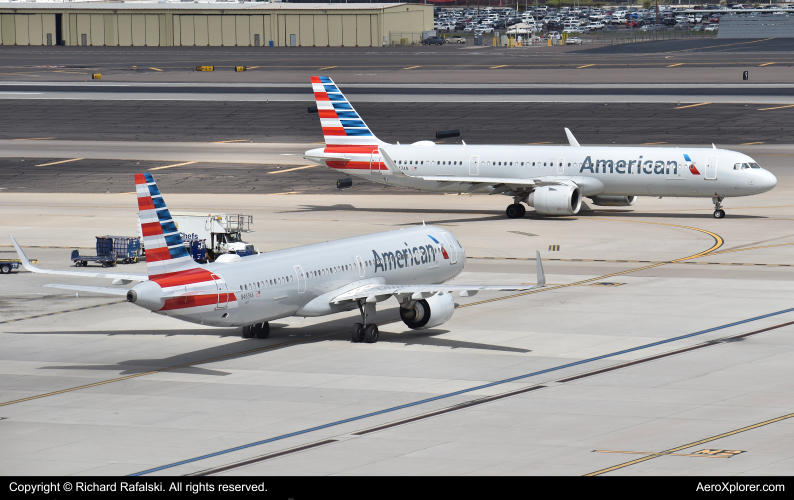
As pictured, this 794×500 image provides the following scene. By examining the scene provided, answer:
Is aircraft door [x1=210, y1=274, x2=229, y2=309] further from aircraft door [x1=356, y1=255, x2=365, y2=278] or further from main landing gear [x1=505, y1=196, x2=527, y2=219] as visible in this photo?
main landing gear [x1=505, y1=196, x2=527, y2=219]

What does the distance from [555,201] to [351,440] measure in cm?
4785

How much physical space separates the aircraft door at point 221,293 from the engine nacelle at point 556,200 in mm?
41083

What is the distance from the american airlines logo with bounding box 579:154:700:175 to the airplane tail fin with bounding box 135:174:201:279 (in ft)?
147

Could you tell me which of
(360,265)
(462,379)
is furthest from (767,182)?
(462,379)

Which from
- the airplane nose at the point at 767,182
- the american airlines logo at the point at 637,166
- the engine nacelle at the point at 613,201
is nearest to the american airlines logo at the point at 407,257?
the american airlines logo at the point at 637,166

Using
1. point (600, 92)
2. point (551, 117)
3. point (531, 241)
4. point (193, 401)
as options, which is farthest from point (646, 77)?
point (193, 401)

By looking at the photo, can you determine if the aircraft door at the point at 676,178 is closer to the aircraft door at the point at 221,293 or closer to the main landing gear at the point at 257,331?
the main landing gear at the point at 257,331

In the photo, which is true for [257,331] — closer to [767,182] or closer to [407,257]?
[407,257]

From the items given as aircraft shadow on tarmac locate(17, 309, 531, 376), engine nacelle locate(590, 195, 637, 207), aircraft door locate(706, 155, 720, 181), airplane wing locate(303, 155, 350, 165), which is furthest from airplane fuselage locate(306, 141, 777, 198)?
aircraft shadow on tarmac locate(17, 309, 531, 376)

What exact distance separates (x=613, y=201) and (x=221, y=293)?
46.9m

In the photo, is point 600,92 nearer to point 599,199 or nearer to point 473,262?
point 599,199

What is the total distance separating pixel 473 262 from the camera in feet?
205

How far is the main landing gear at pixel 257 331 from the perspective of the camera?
44.5m

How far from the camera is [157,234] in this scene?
123ft
